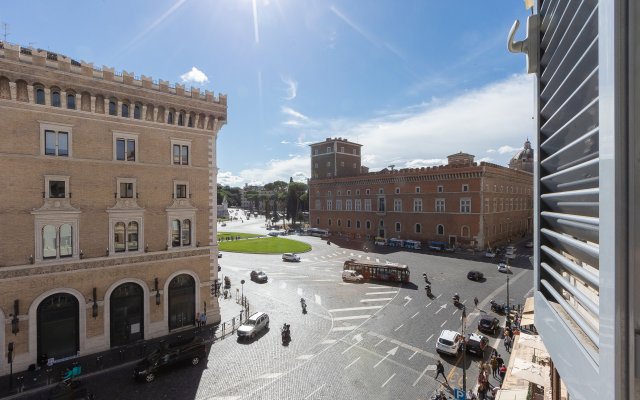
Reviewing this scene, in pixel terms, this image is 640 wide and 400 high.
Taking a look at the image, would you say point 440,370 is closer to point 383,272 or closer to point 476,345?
point 476,345

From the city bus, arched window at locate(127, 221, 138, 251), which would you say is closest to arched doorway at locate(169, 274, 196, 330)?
arched window at locate(127, 221, 138, 251)

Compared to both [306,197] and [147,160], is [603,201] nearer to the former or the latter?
[147,160]

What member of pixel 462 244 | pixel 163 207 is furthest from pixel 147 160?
pixel 462 244

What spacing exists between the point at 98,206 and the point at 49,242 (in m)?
3.12

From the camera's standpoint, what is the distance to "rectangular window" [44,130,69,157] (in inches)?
748

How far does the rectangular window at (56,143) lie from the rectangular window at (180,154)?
244 inches

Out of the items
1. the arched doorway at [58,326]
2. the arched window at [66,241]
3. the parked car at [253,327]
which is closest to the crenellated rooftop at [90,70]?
the arched window at [66,241]

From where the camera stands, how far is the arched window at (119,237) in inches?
832

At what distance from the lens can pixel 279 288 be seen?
34781 mm

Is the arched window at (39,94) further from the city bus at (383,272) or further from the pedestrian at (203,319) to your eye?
the city bus at (383,272)

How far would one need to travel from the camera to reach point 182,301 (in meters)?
23.9

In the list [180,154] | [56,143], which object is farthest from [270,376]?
[56,143]

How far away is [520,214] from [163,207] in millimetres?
67255

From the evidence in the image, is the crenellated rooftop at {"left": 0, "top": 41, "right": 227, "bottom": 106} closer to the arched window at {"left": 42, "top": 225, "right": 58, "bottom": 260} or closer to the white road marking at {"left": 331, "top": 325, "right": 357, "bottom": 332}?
Answer: the arched window at {"left": 42, "top": 225, "right": 58, "bottom": 260}
